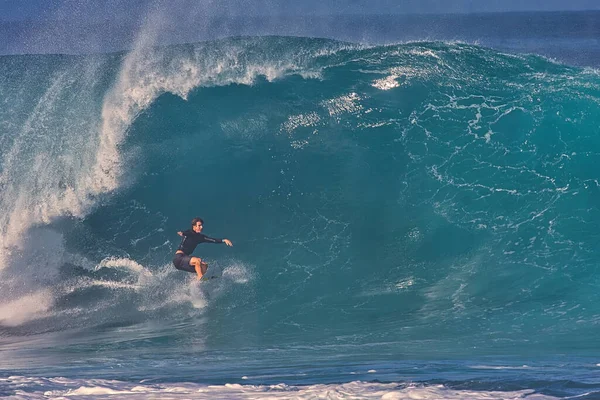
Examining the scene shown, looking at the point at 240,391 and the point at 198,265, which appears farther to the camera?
the point at 198,265

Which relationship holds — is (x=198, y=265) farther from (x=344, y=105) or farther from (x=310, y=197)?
(x=344, y=105)

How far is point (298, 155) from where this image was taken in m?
12.1

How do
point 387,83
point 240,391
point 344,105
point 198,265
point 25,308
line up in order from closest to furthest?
point 240,391 → point 198,265 → point 25,308 → point 344,105 → point 387,83

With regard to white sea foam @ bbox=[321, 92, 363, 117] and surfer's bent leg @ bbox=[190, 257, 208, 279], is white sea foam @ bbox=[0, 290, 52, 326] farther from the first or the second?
white sea foam @ bbox=[321, 92, 363, 117]

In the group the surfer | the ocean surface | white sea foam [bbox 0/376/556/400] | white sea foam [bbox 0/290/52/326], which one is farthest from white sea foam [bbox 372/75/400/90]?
Answer: white sea foam [bbox 0/376/556/400]

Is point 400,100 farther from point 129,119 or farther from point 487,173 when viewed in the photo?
point 129,119

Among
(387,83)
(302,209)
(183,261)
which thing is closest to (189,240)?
(183,261)

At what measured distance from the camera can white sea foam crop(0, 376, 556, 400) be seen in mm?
6477

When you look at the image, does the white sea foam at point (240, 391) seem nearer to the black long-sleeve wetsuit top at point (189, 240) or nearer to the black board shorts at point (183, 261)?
the black board shorts at point (183, 261)

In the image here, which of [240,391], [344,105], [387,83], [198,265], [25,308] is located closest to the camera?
[240,391]

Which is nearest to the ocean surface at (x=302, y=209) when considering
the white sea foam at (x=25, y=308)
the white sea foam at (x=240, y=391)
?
the white sea foam at (x=25, y=308)

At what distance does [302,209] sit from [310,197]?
0.84ft

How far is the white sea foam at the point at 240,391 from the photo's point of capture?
6.48 m

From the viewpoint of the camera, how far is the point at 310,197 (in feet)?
38.3
